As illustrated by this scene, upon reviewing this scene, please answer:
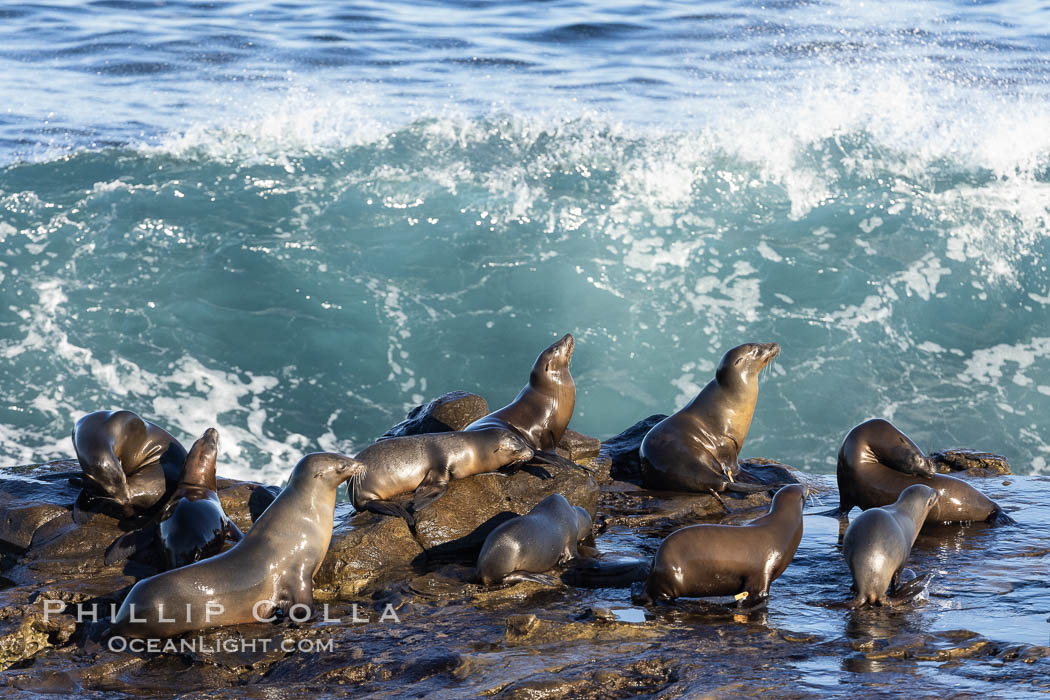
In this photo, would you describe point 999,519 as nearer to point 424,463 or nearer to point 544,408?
point 544,408

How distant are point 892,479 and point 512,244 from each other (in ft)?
33.9

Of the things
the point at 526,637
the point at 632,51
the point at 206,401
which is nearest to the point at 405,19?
the point at 632,51

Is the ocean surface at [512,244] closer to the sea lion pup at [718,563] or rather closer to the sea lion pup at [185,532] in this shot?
the sea lion pup at [185,532]

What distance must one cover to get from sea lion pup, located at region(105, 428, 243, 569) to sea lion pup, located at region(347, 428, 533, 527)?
0.86 m

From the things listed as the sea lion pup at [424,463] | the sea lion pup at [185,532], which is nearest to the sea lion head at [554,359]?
the sea lion pup at [424,463]

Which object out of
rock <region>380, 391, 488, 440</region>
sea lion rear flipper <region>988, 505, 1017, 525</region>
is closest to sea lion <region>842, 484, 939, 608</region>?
sea lion rear flipper <region>988, 505, 1017, 525</region>

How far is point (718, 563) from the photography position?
5598 millimetres

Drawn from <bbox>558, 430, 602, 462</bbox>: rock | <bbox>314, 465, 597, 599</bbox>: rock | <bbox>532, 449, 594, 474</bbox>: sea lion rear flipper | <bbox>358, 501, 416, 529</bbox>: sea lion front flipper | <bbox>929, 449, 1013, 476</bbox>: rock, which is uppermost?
<bbox>532, 449, 594, 474</bbox>: sea lion rear flipper

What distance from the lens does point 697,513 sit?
7320 mm

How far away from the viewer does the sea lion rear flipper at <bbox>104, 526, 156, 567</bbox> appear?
625cm

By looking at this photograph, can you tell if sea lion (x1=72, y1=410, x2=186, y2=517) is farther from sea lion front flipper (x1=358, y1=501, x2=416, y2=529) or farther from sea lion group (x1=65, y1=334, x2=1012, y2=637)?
sea lion front flipper (x1=358, y1=501, x2=416, y2=529)

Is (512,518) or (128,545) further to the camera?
(512,518)

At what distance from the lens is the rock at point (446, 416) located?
7988 mm

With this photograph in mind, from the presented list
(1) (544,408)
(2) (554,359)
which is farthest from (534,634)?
(2) (554,359)
